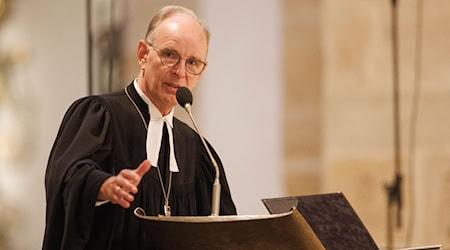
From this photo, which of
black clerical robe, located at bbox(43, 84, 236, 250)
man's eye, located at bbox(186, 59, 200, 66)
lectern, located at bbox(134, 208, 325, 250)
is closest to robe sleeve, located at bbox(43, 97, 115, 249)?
black clerical robe, located at bbox(43, 84, 236, 250)

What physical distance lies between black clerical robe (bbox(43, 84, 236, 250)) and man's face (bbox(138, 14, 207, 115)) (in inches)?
3.1

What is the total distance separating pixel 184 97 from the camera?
2.41 meters

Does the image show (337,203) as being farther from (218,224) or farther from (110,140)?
(110,140)

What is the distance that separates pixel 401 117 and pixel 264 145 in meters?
0.67

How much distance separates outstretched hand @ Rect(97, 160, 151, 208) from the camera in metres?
2.11

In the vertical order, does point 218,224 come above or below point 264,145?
above

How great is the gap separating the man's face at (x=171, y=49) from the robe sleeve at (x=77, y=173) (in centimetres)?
17

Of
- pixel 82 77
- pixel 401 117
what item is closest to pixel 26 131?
pixel 82 77

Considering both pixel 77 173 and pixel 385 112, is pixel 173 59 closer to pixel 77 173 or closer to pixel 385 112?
pixel 77 173

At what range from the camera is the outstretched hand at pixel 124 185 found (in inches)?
83.2

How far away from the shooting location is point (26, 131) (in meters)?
5.20

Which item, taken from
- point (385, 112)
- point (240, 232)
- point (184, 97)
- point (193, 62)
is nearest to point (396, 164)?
point (385, 112)

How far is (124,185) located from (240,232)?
11.3 inches

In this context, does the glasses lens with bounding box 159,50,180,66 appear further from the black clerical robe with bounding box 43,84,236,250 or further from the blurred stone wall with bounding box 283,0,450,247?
the blurred stone wall with bounding box 283,0,450,247
